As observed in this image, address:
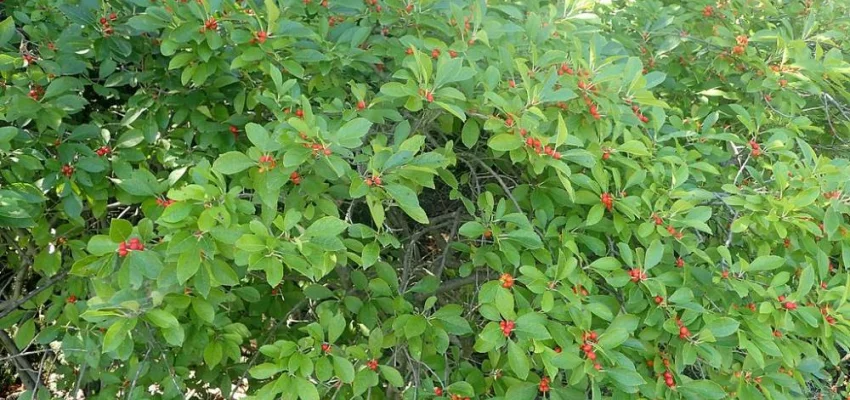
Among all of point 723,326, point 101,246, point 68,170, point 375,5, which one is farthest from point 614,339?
point 68,170

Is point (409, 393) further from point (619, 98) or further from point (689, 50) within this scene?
point (689, 50)

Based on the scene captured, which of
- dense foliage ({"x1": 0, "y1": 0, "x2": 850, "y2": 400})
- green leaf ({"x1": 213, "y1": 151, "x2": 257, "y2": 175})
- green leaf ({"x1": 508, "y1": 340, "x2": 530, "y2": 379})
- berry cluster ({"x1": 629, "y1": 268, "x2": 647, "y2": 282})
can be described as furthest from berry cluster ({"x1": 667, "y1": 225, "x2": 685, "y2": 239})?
green leaf ({"x1": 213, "y1": 151, "x2": 257, "y2": 175})

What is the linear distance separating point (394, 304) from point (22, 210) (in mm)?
901

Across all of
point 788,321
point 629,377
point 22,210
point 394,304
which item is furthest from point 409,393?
point 22,210

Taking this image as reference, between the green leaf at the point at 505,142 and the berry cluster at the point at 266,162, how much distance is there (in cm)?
48

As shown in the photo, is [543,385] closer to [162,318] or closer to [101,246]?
[162,318]

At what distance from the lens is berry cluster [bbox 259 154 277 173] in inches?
52.3

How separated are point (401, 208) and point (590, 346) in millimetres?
503

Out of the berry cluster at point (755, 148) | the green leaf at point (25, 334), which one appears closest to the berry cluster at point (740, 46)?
the berry cluster at point (755, 148)

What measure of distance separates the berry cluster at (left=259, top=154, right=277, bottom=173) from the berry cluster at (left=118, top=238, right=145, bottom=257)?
0.87 feet

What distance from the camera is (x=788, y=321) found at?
155 cm

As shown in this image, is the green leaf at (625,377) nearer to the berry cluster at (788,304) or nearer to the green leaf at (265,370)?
the berry cluster at (788,304)

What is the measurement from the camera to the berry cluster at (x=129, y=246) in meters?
1.23

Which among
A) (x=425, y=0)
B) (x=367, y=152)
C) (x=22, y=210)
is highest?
(x=425, y=0)
